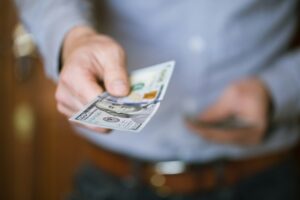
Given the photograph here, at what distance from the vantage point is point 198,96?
87cm

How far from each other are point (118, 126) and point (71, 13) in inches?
8.5

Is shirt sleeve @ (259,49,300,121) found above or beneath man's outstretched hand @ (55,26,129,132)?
above

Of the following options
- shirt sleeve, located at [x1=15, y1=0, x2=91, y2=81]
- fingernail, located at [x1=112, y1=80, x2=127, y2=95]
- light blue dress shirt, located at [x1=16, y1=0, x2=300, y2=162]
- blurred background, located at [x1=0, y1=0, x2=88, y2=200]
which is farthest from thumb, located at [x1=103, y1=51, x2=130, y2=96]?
blurred background, located at [x1=0, y1=0, x2=88, y2=200]

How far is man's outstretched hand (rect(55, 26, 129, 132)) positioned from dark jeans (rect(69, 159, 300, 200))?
0.36 m

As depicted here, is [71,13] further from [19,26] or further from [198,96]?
[19,26]

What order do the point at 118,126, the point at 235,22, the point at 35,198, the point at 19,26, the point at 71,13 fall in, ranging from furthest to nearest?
the point at 35,198, the point at 19,26, the point at 235,22, the point at 71,13, the point at 118,126

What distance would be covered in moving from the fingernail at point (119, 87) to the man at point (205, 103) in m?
0.32

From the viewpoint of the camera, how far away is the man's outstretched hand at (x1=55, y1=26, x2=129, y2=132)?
1.65 feet

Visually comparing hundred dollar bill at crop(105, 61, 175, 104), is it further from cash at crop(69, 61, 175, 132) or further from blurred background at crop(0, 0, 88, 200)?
blurred background at crop(0, 0, 88, 200)

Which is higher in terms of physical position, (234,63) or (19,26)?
(19,26)

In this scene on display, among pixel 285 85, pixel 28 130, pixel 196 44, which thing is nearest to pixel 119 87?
pixel 196 44

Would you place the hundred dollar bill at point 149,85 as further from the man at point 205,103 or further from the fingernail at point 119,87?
the man at point 205,103

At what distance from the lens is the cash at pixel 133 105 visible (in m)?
0.48

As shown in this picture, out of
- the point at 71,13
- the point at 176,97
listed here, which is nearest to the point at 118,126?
the point at 71,13
